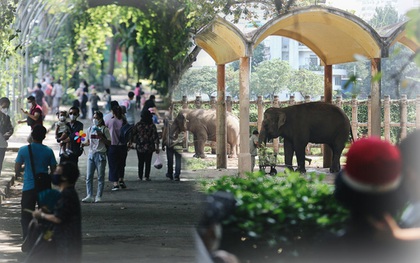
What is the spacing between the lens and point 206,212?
7.17 m

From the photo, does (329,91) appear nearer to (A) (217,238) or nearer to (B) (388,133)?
(B) (388,133)

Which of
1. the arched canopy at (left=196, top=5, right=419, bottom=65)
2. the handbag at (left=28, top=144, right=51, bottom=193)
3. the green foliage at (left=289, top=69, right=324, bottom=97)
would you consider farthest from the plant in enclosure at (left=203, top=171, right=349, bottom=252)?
the green foliage at (left=289, top=69, right=324, bottom=97)

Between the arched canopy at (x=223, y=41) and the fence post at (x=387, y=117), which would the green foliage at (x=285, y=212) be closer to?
the arched canopy at (x=223, y=41)

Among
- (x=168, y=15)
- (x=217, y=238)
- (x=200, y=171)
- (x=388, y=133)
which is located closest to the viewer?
(x=217, y=238)

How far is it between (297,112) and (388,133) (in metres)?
3.53

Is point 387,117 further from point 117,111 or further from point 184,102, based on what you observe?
point 117,111

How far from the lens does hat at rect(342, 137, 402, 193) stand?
18.3 feet

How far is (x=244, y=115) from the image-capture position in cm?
2345

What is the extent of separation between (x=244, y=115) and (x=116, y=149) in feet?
14.1

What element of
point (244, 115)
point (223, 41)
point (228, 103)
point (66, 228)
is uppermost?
point (223, 41)

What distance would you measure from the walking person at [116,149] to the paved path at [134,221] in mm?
309

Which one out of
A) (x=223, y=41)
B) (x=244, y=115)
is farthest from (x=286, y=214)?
(x=223, y=41)

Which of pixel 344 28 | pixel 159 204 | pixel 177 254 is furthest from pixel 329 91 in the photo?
pixel 177 254

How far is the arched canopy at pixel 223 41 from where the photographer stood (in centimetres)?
2291
